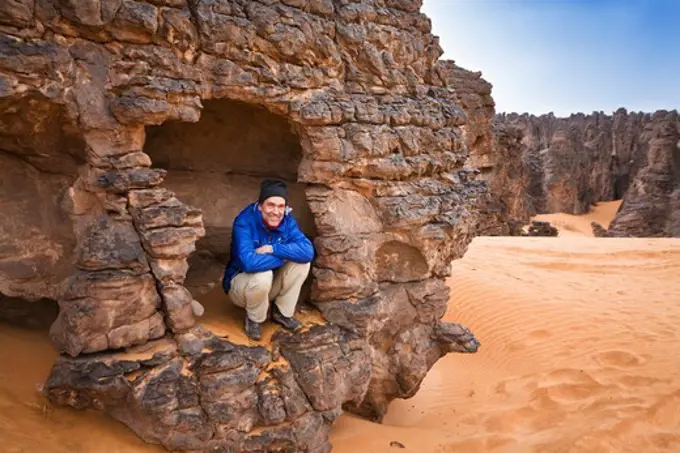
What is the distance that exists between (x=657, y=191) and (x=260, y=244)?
3130 cm

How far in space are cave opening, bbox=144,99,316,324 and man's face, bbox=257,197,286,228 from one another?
1206 mm

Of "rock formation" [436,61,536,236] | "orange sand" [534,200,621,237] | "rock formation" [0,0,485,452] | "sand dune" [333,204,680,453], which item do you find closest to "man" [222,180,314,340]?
"rock formation" [0,0,485,452]

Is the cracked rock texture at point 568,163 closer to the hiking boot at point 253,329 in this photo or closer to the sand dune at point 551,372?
the sand dune at point 551,372

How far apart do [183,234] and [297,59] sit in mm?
2046

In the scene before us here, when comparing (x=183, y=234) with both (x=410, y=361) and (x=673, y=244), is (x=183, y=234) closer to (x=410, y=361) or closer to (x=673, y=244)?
(x=410, y=361)

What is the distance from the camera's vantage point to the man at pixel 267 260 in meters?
4.17

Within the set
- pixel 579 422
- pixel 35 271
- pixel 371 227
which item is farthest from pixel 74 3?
pixel 579 422

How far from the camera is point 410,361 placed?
17.4ft

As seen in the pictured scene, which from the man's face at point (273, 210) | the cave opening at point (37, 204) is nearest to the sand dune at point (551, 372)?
the man's face at point (273, 210)

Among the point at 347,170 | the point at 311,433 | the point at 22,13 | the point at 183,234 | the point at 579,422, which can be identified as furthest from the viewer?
the point at 579,422

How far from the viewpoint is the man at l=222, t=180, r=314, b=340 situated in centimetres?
417

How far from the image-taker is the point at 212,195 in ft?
18.5

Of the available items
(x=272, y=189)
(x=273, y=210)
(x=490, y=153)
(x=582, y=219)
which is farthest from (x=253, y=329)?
(x=582, y=219)

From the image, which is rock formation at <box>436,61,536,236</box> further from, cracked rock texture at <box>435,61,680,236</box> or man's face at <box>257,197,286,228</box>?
man's face at <box>257,197,286,228</box>
